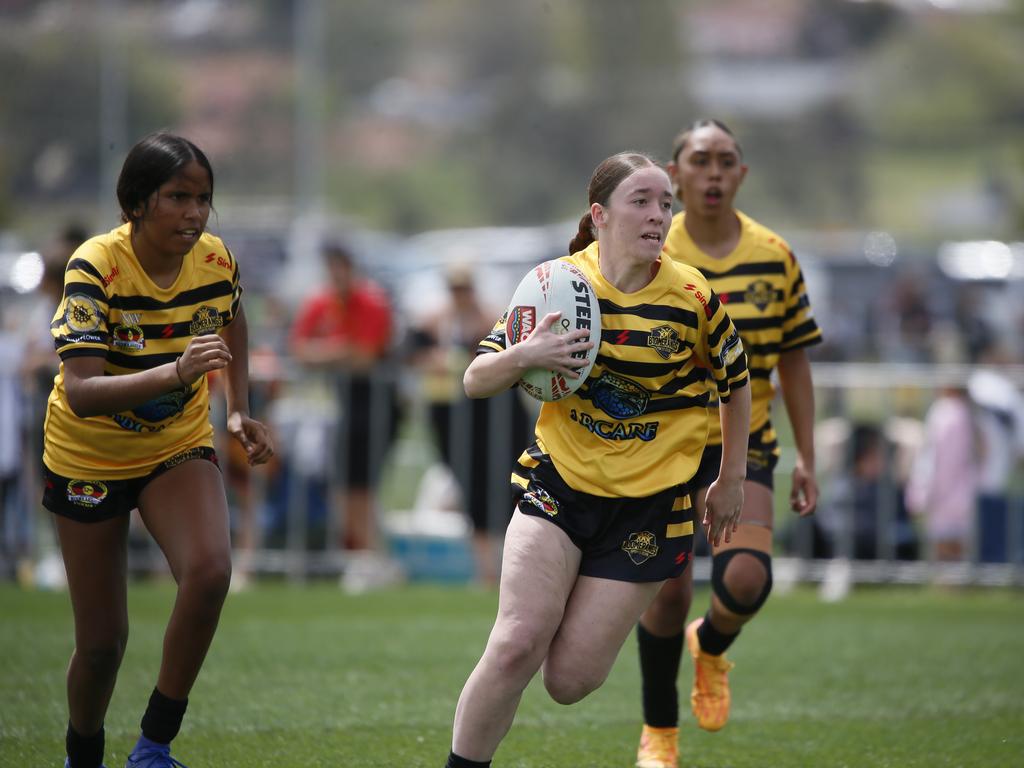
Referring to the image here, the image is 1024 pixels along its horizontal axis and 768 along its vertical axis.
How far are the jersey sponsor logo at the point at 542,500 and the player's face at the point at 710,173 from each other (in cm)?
176

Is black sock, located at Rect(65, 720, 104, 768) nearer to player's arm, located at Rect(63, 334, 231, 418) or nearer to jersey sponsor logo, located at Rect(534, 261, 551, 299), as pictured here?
player's arm, located at Rect(63, 334, 231, 418)

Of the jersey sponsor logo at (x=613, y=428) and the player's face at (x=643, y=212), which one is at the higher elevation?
the player's face at (x=643, y=212)

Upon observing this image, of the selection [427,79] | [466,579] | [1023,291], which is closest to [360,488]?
[466,579]

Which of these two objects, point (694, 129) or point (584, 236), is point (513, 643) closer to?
point (584, 236)

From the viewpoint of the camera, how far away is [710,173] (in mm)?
5691

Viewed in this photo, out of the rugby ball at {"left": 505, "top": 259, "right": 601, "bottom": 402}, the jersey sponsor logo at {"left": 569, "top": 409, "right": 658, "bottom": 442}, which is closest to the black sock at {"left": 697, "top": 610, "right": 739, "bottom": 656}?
the jersey sponsor logo at {"left": 569, "top": 409, "right": 658, "bottom": 442}

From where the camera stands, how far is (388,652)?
7.93 metres

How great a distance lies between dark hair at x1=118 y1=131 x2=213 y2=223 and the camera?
15.0 feet

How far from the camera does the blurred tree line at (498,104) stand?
84.3 ft

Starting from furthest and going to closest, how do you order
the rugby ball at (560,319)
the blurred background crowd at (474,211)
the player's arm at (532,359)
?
the blurred background crowd at (474,211) < the rugby ball at (560,319) < the player's arm at (532,359)

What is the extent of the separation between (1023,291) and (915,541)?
12.7 m

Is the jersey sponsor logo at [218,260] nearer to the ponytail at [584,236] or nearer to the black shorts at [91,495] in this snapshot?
the black shorts at [91,495]

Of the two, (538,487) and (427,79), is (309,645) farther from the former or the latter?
(427,79)

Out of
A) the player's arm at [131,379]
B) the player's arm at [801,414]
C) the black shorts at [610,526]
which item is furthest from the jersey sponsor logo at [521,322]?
the player's arm at [801,414]
